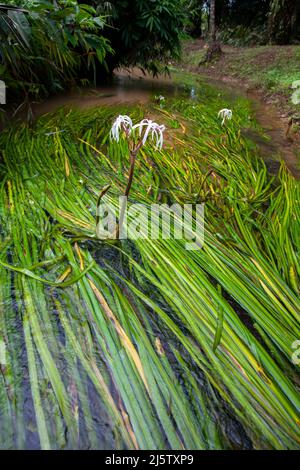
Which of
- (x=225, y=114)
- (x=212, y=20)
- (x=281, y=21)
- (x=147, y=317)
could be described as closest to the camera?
(x=147, y=317)

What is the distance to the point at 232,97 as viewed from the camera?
5.44 metres

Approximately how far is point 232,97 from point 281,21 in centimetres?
593

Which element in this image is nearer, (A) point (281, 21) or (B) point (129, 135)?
(B) point (129, 135)

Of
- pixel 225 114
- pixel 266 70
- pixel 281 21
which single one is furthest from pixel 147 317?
pixel 281 21

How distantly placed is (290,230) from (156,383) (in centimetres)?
112

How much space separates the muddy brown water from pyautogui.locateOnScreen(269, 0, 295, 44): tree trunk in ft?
14.5

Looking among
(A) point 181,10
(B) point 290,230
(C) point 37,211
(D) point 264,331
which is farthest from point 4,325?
(A) point 181,10

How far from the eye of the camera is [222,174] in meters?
2.21

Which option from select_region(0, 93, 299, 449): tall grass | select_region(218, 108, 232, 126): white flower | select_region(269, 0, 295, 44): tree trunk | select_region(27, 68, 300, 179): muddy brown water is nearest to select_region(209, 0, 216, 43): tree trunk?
select_region(269, 0, 295, 44): tree trunk

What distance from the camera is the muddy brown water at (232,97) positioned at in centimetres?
290

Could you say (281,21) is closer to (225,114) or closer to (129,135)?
(225,114)

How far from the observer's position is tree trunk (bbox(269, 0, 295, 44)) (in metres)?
8.91
